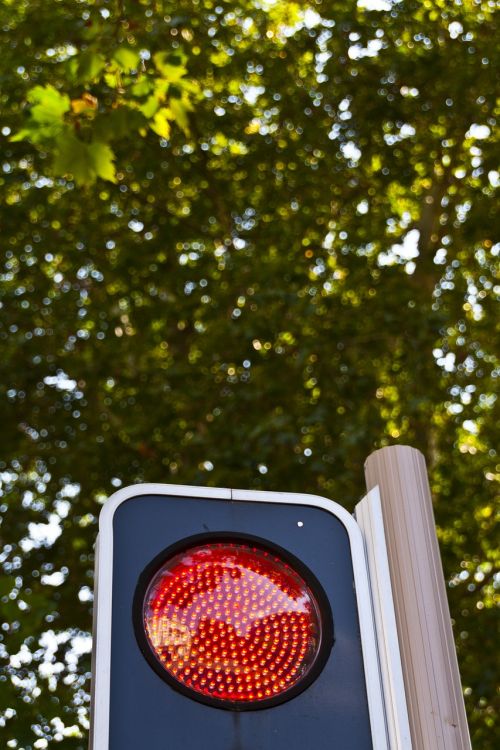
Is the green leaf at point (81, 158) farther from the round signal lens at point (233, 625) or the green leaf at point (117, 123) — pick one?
the round signal lens at point (233, 625)

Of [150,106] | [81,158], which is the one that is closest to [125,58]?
[150,106]

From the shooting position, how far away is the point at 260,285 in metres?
7.20

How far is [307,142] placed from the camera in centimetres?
810

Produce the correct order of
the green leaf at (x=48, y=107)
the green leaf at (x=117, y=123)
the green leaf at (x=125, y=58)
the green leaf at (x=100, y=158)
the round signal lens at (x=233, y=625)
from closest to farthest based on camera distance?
the round signal lens at (x=233, y=625)
the green leaf at (x=100, y=158)
the green leaf at (x=48, y=107)
the green leaf at (x=117, y=123)
the green leaf at (x=125, y=58)

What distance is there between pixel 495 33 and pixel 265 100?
1.90 m

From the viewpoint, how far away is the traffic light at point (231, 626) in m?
1.24

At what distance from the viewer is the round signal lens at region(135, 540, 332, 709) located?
1.28 metres

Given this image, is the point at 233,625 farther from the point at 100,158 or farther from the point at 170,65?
the point at 170,65

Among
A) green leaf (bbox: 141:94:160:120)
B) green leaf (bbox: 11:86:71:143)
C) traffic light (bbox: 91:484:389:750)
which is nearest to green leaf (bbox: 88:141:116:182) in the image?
green leaf (bbox: 11:86:71:143)

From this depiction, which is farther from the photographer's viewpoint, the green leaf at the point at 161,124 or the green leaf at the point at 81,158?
the green leaf at the point at 161,124

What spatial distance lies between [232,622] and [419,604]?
0.24 meters

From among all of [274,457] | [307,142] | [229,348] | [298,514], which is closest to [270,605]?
[298,514]

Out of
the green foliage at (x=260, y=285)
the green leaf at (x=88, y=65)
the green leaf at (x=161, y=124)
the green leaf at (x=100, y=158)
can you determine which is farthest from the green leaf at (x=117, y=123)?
the green foliage at (x=260, y=285)

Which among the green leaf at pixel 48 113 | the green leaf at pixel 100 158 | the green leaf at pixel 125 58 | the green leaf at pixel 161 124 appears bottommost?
the green leaf at pixel 100 158
